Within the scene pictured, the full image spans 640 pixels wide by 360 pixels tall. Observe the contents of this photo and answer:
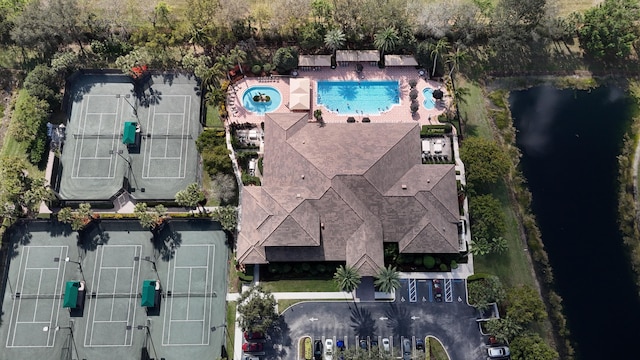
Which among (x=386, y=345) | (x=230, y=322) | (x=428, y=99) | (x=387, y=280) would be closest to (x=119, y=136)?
(x=230, y=322)

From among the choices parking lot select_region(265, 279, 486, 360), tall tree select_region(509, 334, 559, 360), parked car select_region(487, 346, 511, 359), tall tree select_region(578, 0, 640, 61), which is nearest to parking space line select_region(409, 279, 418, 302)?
parking lot select_region(265, 279, 486, 360)

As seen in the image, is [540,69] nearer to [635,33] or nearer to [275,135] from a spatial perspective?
[635,33]

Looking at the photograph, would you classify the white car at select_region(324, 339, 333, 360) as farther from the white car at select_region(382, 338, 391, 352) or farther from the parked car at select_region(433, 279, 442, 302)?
the parked car at select_region(433, 279, 442, 302)

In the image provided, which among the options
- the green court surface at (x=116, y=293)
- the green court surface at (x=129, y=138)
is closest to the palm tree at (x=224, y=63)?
the green court surface at (x=129, y=138)

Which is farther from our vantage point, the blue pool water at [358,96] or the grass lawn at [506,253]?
the blue pool water at [358,96]

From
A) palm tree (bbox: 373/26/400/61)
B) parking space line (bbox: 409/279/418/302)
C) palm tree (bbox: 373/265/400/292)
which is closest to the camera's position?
palm tree (bbox: 373/265/400/292)

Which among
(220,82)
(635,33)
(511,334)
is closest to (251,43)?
(220,82)

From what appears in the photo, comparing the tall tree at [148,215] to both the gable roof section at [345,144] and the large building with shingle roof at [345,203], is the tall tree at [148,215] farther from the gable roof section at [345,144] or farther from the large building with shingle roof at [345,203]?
the gable roof section at [345,144]
